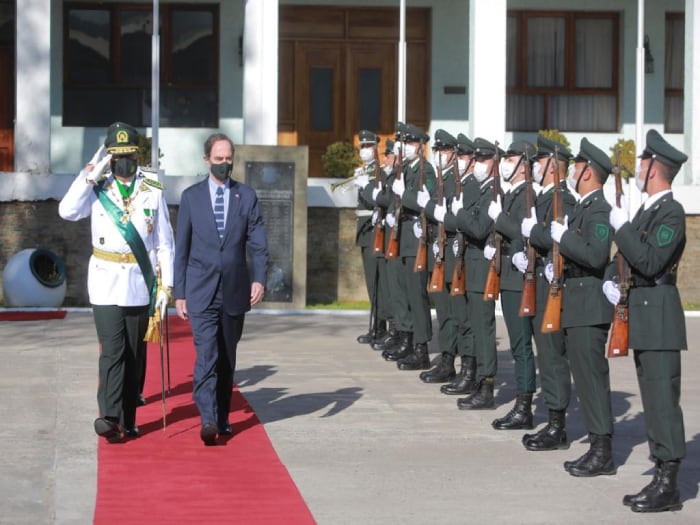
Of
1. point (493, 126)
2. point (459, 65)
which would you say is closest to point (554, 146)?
point (493, 126)

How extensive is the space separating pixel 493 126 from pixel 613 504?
13.8 meters

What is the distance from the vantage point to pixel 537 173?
10.2 meters

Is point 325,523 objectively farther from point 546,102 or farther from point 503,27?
point 546,102

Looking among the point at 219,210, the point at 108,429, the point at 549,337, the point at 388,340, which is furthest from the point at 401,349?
the point at 108,429

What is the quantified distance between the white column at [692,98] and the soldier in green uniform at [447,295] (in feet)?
30.3

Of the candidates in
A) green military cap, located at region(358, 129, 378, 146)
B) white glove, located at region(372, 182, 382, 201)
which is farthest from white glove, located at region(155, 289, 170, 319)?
green military cap, located at region(358, 129, 378, 146)

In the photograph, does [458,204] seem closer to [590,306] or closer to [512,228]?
[512,228]

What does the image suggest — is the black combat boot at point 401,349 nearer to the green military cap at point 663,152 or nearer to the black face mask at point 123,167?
the black face mask at point 123,167

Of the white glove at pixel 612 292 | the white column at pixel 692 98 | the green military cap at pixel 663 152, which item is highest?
the white column at pixel 692 98

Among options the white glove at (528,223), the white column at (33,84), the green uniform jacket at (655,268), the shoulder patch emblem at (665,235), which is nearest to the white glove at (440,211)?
the white glove at (528,223)

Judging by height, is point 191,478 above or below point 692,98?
below

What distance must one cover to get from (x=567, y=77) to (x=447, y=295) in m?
12.9

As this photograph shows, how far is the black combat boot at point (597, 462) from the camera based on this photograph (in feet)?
29.0

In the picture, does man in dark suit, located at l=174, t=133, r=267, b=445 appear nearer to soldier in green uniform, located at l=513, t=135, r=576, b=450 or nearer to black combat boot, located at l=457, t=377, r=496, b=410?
soldier in green uniform, located at l=513, t=135, r=576, b=450
